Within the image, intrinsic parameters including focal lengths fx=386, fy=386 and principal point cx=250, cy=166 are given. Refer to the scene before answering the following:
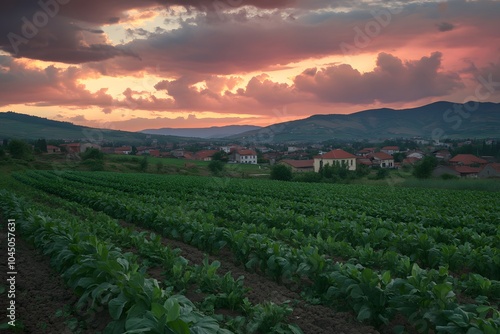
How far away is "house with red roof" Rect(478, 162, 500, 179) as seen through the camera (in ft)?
196

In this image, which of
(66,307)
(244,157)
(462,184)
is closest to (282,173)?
(462,184)

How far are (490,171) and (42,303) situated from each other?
69.4 meters

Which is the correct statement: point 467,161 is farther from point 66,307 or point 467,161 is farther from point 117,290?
point 117,290

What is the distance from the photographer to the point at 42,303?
6.06 meters

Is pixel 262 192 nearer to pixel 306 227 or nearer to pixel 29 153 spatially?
pixel 306 227

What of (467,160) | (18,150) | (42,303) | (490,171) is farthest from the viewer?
(467,160)

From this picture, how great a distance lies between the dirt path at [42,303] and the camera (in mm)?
5188

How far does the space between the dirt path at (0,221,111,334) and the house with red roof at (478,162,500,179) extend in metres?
65.8

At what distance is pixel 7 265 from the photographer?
26.4ft

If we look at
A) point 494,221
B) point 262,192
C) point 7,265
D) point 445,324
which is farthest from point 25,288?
point 262,192

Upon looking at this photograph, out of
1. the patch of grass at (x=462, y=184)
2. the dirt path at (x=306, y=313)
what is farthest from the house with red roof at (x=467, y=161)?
the dirt path at (x=306, y=313)

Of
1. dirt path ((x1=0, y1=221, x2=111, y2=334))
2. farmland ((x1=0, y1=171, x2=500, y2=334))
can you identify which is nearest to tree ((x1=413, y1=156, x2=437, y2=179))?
farmland ((x1=0, y1=171, x2=500, y2=334))

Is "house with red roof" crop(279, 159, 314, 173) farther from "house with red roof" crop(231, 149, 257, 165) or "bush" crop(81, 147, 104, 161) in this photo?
"bush" crop(81, 147, 104, 161)

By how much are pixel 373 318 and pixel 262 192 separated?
22.8 meters
